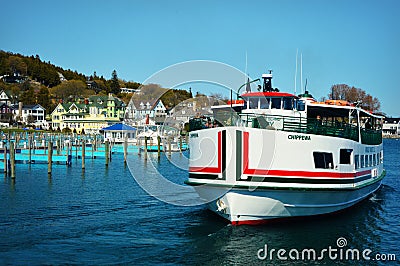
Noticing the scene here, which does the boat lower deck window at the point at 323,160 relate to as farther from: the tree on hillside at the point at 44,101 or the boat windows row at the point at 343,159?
the tree on hillside at the point at 44,101

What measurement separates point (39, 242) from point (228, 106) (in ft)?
41.1

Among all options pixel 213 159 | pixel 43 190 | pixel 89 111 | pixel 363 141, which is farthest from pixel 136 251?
pixel 89 111

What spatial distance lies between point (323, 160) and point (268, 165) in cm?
339

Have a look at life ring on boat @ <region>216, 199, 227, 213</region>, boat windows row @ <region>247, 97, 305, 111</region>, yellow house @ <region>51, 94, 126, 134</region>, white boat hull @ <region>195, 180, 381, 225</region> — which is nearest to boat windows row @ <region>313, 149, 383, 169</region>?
white boat hull @ <region>195, 180, 381, 225</region>

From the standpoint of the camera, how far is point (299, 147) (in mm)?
22250

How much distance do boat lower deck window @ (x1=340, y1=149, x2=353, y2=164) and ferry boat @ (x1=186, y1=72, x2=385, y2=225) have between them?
5 cm

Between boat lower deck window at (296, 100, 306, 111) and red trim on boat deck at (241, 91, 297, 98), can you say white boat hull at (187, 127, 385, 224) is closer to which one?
red trim on boat deck at (241, 91, 297, 98)

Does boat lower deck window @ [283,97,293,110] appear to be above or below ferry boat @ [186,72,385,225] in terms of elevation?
above

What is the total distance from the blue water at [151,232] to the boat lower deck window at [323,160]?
9.41ft

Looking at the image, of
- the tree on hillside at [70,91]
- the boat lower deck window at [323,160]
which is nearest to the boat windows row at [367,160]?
the boat lower deck window at [323,160]

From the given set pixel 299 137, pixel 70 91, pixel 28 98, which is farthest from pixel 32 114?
pixel 299 137

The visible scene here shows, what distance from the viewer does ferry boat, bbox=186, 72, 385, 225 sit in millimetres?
21453

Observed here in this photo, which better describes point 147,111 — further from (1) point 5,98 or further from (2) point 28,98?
(1) point 5,98

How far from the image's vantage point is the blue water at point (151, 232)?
1942 centimetres
